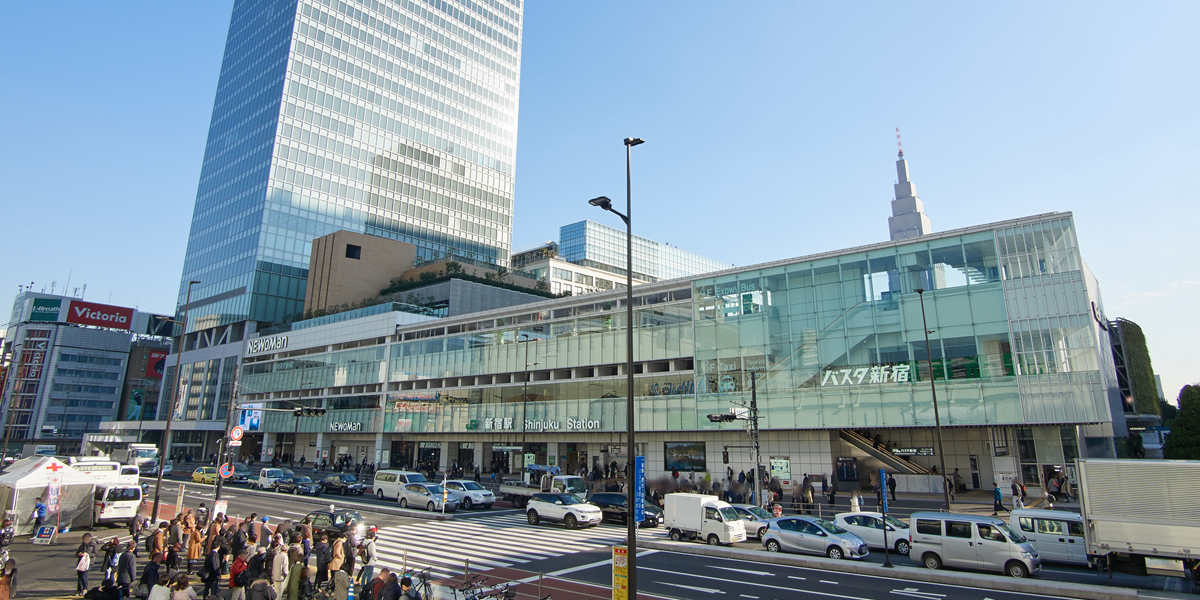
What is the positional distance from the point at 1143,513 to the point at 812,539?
29.0 feet

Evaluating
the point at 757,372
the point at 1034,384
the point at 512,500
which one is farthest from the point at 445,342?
the point at 1034,384

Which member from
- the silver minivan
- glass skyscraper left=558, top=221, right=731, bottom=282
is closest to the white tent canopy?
the silver minivan

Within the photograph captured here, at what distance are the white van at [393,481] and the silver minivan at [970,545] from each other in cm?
2663

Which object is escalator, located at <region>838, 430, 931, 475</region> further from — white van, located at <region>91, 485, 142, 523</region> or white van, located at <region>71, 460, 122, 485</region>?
white van, located at <region>71, 460, 122, 485</region>

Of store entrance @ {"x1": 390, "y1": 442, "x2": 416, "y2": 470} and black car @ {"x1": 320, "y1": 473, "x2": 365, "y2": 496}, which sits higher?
store entrance @ {"x1": 390, "y1": 442, "x2": 416, "y2": 470}

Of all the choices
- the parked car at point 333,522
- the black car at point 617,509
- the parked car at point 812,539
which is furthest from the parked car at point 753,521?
the parked car at point 333,522

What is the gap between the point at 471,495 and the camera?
3516cm

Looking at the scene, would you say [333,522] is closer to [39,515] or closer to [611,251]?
[39,515]

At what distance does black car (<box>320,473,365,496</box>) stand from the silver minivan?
116 feet

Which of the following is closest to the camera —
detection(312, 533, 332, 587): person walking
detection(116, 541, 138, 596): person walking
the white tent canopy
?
detection(116, 541, 138, 596): person walking

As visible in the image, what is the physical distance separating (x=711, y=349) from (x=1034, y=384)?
1903 cm

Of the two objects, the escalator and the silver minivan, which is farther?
the escalator

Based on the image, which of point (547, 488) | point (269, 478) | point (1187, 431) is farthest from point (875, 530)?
point (269, 478)

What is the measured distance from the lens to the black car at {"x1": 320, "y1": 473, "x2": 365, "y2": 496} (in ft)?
139
